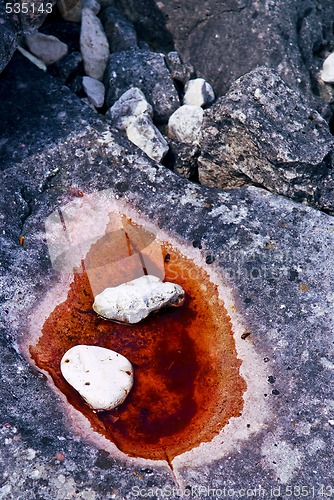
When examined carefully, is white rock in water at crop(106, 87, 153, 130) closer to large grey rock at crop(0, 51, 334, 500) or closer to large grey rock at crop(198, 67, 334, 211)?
large grey rock at crop(0, 51, 334, 500)

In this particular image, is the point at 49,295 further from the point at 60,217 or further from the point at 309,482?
the point at 309,482

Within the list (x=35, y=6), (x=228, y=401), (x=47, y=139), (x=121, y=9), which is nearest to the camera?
(x=228, y=401)

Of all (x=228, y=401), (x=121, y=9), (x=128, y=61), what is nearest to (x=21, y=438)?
(x=228, y=401)

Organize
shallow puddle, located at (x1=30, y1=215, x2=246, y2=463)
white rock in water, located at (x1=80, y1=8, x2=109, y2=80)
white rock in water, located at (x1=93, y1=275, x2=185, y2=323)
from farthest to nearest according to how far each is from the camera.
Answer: white rock in water, located at (x1=80, y1=8, x2=109, y2=80) → white rock in water, located at (x1=93, y1=275, x2=185, y2=323) → shallow puddle, located at (x1=30, y1=215, x2=246, y2=463)

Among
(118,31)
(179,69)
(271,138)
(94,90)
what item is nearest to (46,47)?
(94,90)

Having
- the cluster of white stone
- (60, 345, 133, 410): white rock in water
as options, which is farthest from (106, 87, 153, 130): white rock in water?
(60, 345, 133, 410): white rock in water
